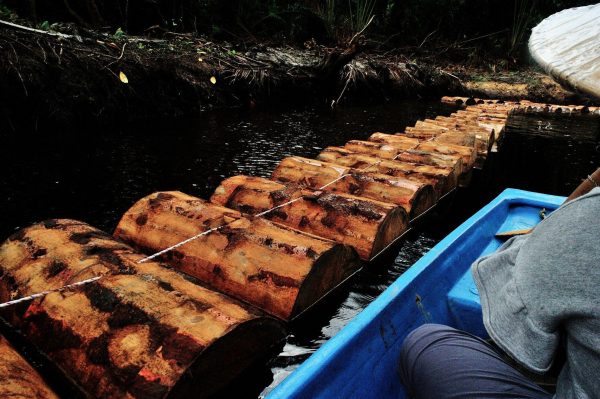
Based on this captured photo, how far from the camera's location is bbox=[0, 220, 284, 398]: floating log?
1.54 meters

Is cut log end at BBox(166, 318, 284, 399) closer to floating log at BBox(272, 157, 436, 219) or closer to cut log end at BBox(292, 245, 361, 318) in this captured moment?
cut log end at BBox(292, 245, 361, 318)

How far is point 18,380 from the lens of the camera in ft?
4.69

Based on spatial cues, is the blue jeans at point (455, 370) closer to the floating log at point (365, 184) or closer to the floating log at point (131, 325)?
the floating log at point (131, 325)

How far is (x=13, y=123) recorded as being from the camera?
19.4ft

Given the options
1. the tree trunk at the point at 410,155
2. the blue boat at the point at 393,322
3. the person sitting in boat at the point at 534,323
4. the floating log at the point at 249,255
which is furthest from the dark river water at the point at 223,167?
the person sitting in boat at the point at 534,323

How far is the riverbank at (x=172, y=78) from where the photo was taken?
614 cm

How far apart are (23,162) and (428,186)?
4.73m

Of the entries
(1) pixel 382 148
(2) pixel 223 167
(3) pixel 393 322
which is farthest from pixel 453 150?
(3) pixel 393 322

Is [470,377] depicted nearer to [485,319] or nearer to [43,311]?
[485,319]

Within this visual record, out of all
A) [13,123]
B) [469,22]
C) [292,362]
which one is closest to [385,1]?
[469,22]

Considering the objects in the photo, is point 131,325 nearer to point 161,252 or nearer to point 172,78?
point 161,252

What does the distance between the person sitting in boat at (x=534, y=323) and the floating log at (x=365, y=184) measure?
7.36 ft

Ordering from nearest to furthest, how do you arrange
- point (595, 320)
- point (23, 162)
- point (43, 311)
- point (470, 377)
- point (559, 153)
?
1. point (595, 320)
2. point (470, 377)
3. point (43, 311)
4. point (23, 162)
5. point (559, 153)

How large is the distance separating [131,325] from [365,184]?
2536 millimetres
